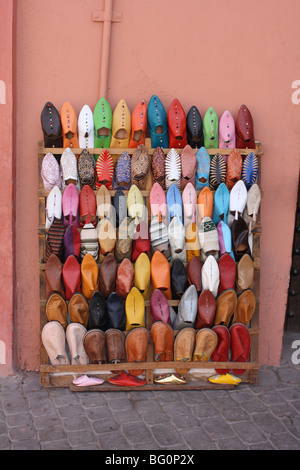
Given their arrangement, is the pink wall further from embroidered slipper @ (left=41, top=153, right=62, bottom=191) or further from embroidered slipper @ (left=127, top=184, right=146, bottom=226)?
embroidered slipper @ (left=127, top=184, right=146, bottom=226)

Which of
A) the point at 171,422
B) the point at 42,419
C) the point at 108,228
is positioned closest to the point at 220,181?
the point at 108,228

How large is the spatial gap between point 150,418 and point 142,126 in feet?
6.29

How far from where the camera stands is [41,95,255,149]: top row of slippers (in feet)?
11.2

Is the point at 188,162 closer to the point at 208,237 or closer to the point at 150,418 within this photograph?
the point at 208,237

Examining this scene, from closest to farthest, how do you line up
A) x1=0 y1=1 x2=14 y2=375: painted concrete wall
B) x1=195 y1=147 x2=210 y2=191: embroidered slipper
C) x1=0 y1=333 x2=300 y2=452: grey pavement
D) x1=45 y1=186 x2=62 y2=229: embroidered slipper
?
x1=0 y1=333 x2=300 y2=452: grey pavement → x1=0 y1=1 x2=14 y2=375: painted concrete wall → x1=45 y1=186 x2=62 y2=229: embroidered slipper → x1=195 y1=147 x2=210 y2=191: embroidered slipper

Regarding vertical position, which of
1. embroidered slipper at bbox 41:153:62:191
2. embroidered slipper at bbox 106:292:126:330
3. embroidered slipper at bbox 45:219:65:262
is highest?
embroidered slipper at bbox 41:153:62:191

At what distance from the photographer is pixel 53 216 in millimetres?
3385

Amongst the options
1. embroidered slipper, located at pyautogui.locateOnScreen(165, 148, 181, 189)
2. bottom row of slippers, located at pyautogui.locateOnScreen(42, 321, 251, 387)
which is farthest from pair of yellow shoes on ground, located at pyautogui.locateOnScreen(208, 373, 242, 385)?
embroidered slipper, located at pyautogui.locateOnScreen(165, 148, 181, 189)

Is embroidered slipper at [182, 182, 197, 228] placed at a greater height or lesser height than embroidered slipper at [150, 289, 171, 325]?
greater

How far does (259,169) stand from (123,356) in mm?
1619

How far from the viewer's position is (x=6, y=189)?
3.40 meters

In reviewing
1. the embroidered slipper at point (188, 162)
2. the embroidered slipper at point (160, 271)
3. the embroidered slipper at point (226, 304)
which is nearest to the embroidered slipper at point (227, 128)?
the embroidered slipper at point (188, 162)

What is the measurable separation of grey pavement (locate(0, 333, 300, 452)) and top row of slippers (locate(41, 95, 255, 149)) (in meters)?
1.70

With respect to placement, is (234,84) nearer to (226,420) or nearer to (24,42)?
(24,42)
